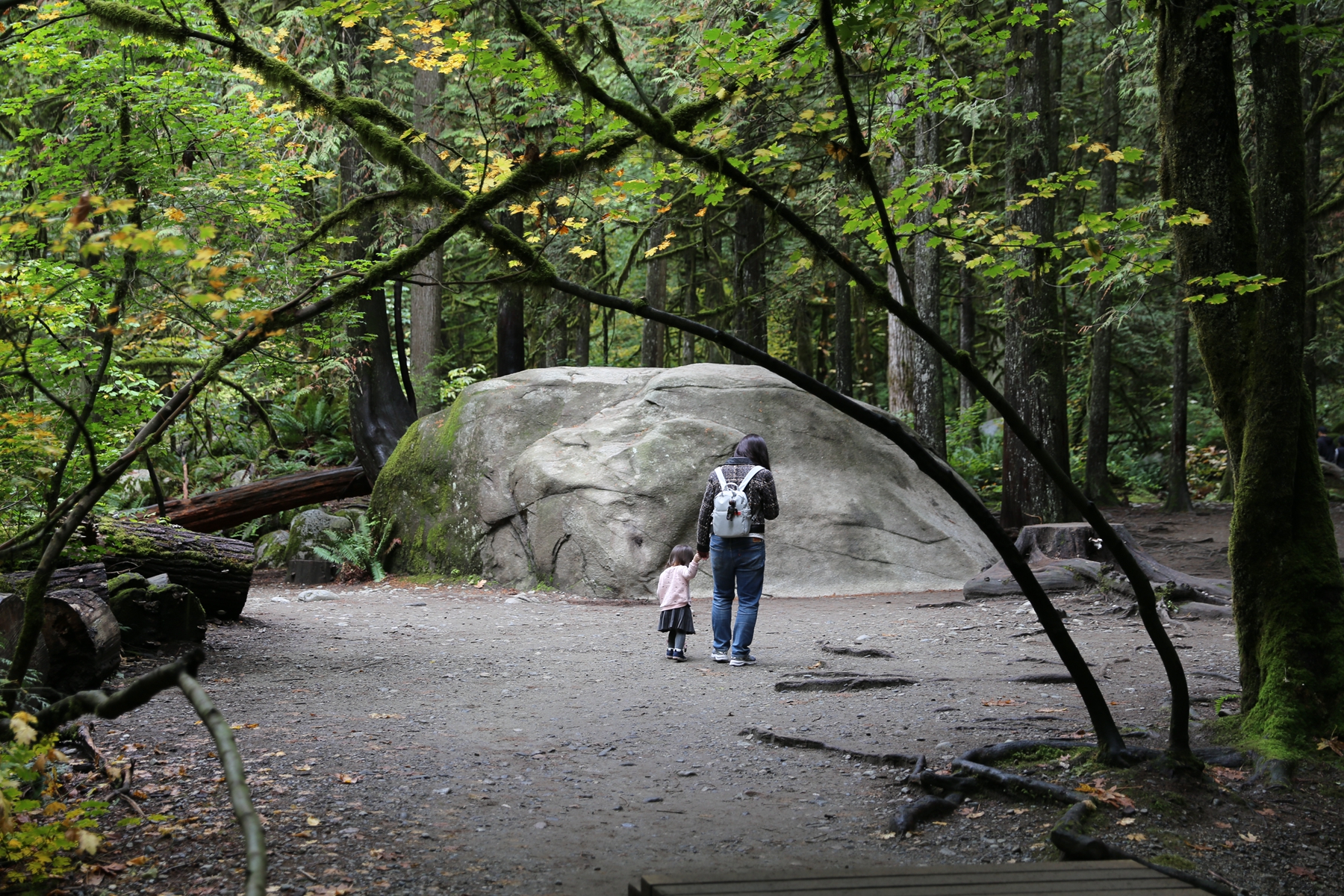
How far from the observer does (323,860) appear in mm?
3924

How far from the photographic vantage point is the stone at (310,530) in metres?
14.5

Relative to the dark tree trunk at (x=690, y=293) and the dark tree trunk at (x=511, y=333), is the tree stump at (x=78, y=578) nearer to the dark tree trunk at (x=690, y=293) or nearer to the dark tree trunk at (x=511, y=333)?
the dark tree trunk at (x=511, y=333)

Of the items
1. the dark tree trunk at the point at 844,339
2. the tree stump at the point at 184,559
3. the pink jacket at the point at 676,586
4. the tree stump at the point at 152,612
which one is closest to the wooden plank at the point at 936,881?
the pink jacket at the point at 676,586

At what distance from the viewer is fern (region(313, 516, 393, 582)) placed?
14148 mm

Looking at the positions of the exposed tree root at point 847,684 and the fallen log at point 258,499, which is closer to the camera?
the exposed tree root at point 847,684

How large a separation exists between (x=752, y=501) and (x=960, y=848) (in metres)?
4.28

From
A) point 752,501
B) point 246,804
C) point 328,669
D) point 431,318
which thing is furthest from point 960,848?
point 431,318

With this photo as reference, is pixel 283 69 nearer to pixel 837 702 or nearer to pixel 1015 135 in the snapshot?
pixel 837 702

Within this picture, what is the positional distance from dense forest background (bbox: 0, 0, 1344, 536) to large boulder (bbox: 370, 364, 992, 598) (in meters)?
2.06

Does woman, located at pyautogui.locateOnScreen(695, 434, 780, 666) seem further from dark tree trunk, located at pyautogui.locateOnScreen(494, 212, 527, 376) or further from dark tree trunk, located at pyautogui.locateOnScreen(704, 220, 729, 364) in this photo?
dark tree trunk, located at pyautogui.locateOnScreen(494, 212, 527, 376)

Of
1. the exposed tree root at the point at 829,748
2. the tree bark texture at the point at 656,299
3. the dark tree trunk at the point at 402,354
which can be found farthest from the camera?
the tree bark texture at the point at 656,299

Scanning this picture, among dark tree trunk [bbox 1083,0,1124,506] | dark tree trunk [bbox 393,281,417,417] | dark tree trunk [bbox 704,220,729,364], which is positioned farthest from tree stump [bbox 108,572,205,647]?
dark tree trunk [bbox 1083,0,1124,506]

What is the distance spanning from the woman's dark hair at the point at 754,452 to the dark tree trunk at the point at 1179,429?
12207 mm

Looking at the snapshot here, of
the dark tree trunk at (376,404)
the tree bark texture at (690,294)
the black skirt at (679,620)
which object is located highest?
the tree bark texture at (690,294)
